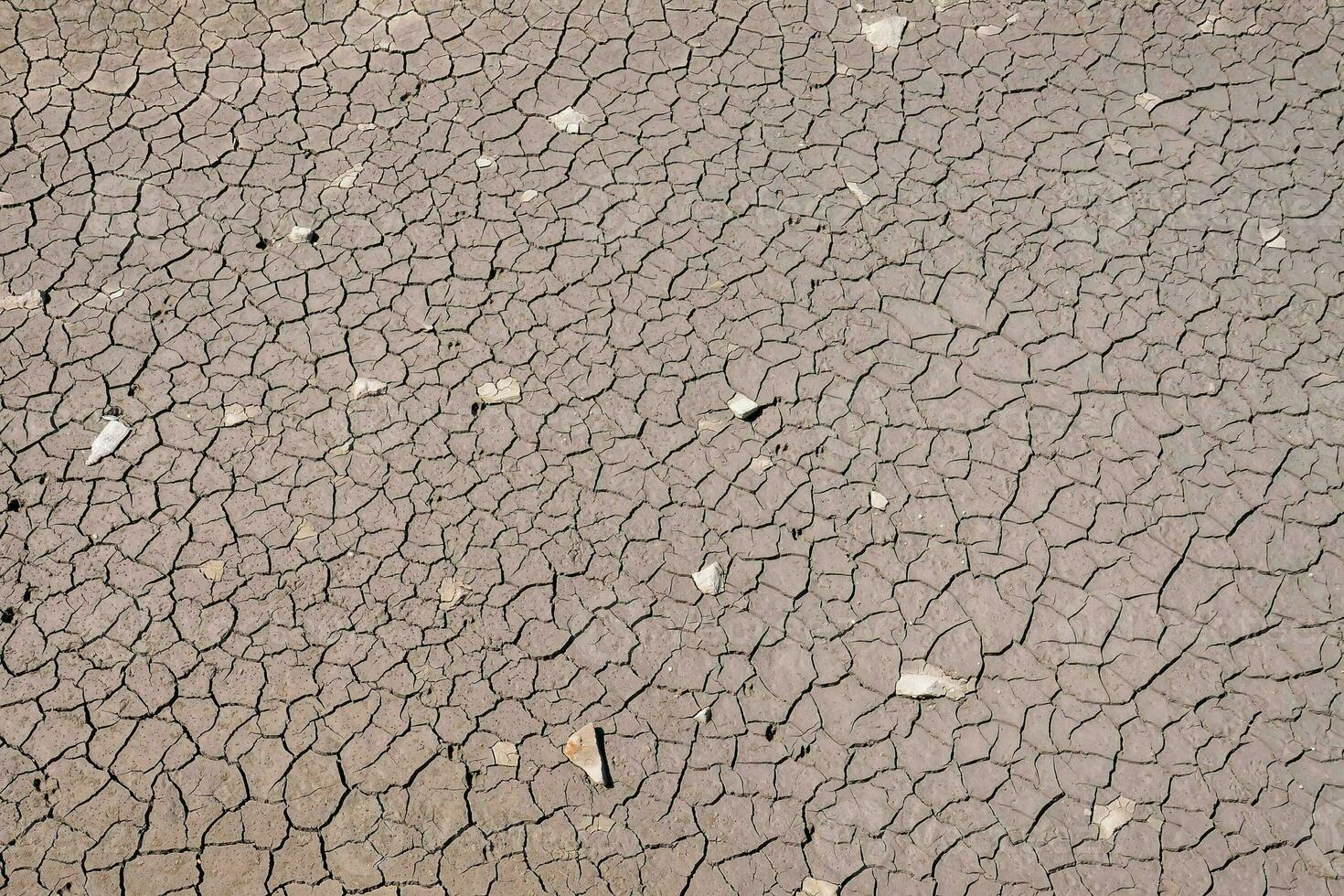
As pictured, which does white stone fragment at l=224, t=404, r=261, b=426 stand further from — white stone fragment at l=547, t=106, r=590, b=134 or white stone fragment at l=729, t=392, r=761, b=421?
white stone fragment at l=547, t=106, r=590, b=134

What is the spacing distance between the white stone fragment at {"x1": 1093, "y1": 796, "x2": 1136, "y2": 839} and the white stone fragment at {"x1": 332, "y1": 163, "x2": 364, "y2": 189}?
11.7ft

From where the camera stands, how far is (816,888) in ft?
10.5

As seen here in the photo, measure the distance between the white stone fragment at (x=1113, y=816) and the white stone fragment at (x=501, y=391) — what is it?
231cm

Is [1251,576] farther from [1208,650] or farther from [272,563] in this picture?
[272,563]

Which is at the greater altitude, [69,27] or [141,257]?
[69,27]

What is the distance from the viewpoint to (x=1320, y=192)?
480cm

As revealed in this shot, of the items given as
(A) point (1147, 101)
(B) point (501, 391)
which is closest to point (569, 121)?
(B) point (501, 391)

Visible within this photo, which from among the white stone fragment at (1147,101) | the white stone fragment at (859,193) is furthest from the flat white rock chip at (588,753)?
the white stone fragment at (1147,101)

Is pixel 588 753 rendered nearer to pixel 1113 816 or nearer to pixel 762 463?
pixel 762 463

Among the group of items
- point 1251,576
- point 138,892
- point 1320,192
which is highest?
point 1320,192

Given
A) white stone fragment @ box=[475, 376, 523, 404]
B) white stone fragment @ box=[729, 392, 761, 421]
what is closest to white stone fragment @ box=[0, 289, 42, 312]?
white stone fragment @ box=[475, 376, 523, 404]

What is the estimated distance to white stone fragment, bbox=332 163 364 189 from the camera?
15.4 ft

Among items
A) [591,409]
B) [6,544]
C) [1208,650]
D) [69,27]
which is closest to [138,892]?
[6,544]

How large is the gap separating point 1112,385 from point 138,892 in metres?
3.57
